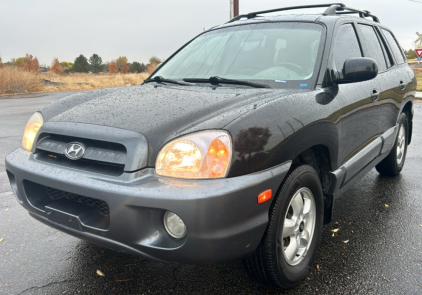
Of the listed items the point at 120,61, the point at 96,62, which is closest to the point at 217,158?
the point at 96,62

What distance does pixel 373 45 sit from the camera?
3.75 meters

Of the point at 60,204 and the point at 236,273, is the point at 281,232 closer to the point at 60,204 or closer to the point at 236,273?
the point at 236,273

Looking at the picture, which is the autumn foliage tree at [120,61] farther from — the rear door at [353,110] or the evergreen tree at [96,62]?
the rear door at [353,110]

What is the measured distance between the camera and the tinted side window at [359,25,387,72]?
141 inches

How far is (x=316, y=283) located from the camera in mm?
2359

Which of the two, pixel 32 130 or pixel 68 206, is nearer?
pixel 68 206

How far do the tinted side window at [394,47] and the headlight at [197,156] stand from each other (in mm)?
3342

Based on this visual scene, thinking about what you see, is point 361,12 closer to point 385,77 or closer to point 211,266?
point 385,77

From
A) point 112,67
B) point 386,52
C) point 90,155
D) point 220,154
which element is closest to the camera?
point 220,154

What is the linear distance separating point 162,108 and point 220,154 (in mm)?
559

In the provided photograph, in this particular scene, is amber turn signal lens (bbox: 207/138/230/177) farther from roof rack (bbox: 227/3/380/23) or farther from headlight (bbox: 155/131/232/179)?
roof rack (bbox: 227/3/380/23)

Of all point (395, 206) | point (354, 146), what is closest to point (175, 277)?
point (354, 146)

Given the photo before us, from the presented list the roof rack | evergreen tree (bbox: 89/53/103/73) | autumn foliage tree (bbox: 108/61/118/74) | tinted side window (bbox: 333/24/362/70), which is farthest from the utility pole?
autumn foliage tree (bbox: 108/61/118/74)

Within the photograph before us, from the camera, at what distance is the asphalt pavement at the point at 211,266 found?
231cm
